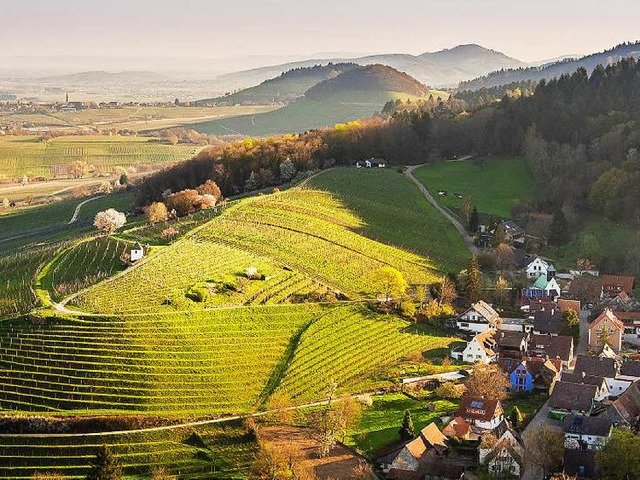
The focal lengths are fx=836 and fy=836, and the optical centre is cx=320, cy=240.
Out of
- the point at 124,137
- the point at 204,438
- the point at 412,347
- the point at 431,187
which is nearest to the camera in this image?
the point at 204,438

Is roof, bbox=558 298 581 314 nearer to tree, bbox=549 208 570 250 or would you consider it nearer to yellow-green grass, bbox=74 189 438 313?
yellow-green grass, bbox=74 189 438 313

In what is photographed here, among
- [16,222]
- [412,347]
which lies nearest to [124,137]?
[16,222]

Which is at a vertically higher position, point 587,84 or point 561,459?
point 587,84

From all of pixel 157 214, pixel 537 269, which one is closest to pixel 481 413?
pixel 537 269

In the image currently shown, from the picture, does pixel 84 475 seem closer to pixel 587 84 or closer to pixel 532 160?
pixel 532 160

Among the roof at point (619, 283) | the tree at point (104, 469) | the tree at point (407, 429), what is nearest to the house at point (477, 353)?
the tree at point (407, 429)

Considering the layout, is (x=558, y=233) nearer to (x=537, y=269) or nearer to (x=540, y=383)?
(x=537, y=269)

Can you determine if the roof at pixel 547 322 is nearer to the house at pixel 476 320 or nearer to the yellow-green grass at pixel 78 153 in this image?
the house at pixel 476 320
